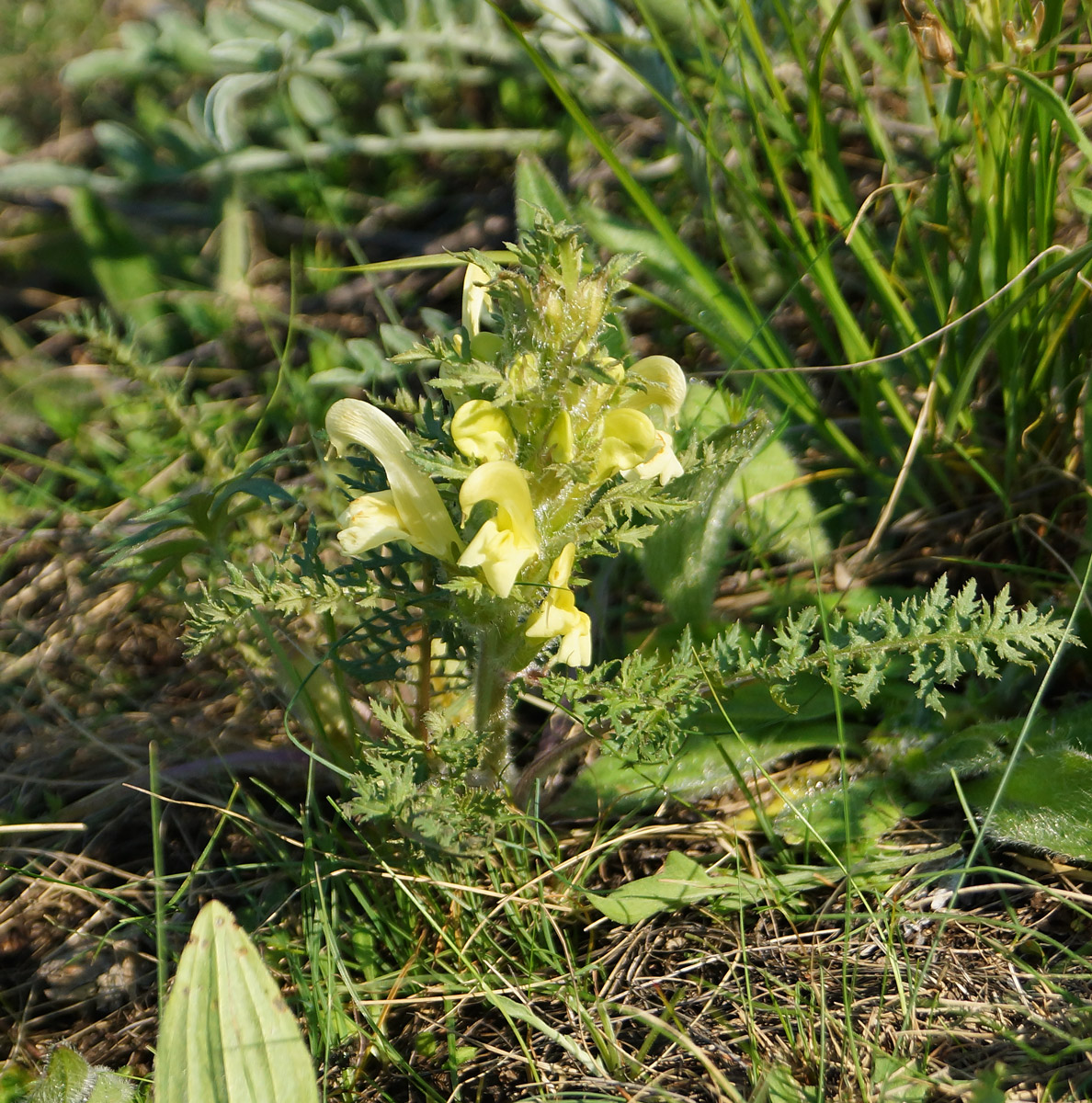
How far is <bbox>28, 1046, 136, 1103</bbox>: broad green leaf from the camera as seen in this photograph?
5.77ft

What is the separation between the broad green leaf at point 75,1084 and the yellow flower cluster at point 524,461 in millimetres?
1090

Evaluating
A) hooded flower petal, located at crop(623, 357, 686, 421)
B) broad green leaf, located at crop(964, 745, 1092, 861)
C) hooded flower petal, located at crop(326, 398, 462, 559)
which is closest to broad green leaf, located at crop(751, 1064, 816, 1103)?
broad green leaf, located at crop(964, 745, 1092, 861)

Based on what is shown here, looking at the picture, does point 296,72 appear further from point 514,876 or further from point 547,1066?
point 547,1066

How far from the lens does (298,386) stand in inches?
115

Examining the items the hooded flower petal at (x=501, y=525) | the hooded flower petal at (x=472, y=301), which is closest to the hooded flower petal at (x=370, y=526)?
the hooded flower petal at (x=501, y=525)

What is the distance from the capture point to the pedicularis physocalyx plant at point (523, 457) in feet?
4.93

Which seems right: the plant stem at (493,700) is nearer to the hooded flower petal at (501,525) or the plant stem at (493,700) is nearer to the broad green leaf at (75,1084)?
the hooded flower petal at (501,525)

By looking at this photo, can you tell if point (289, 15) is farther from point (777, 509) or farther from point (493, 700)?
point (493, 700)

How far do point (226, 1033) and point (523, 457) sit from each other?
3.47ft

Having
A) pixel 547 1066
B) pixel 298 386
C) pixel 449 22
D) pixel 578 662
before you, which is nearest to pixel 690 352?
pixel 298 386

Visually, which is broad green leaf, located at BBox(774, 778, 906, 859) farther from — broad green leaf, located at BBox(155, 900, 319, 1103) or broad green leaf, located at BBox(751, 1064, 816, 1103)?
broad green leaf, located at BBox(155, 900, 319, 1103)

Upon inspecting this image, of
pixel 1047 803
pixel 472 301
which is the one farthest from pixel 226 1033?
pixel 1047 803

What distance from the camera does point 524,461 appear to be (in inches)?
64.2

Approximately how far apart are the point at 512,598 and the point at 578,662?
0.53 ft
